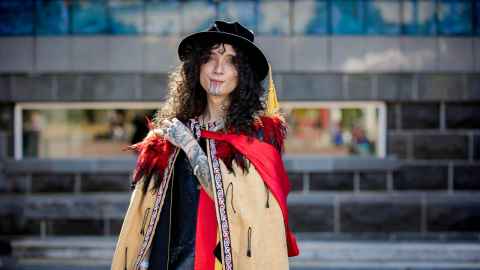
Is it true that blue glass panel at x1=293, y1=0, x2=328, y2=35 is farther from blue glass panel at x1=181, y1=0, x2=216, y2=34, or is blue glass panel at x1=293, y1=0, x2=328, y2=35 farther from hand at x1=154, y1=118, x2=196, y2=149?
hand at x1=154, y1=118, x2=196, y2=149

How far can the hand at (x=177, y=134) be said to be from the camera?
10.6 feet

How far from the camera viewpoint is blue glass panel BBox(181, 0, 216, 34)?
335 inches

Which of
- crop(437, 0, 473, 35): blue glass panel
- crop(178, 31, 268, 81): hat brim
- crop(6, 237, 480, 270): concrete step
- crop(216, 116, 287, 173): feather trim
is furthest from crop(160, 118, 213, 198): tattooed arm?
crop(437, 0, 473, 35): blue glass panel

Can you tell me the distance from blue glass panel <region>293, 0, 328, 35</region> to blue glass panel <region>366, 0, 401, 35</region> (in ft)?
1.96

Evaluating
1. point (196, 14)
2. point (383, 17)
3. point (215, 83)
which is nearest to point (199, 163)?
point (215, 83)

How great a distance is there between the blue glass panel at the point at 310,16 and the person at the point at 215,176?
5.26m

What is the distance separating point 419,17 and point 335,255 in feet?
11.1

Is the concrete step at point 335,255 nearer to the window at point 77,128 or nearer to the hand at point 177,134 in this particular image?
the window at point 77,128

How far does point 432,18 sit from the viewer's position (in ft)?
28.3

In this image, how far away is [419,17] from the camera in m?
8.62

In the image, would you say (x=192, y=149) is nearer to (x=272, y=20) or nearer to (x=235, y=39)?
(x=235, y=39)

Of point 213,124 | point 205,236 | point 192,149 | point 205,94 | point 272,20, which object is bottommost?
point 205,236

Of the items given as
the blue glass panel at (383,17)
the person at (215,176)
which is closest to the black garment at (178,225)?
the person at (215,176)

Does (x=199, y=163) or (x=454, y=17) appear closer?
(x=199, y=163)
